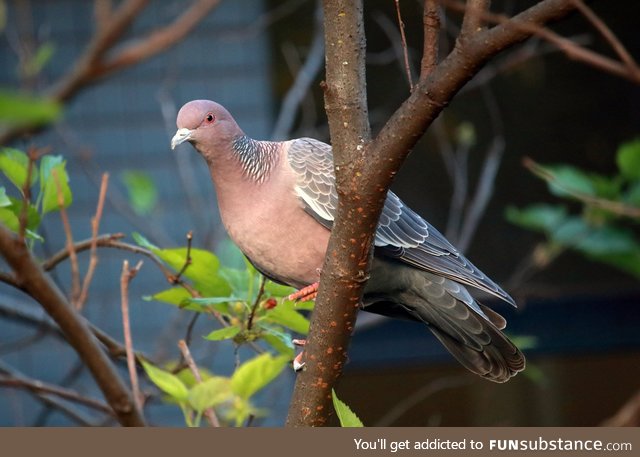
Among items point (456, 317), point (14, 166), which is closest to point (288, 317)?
point (14, 166)

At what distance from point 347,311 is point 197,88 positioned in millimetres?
3663

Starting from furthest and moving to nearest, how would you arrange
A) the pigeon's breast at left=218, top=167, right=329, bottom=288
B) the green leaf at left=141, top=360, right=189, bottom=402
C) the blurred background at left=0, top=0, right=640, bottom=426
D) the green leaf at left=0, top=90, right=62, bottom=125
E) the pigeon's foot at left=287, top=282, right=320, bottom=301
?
the blurred background at left=0, top=0, right=640, bottom=426, the pigeon's breast at left=218, top=167, right=329, bottom=288, the pigeon's foot at left=287, top=282, right=320, bottom=301, the green leaf at left=141, top=360, right=189, bottom=402, the green leaf at left=0, top=90, right=62, bottom=125

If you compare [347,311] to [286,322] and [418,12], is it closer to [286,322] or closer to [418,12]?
[286,322]

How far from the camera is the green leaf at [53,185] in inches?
59.0

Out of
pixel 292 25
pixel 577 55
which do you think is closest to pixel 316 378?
pixel 577 55

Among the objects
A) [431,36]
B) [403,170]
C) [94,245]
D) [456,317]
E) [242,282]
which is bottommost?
[403,170]

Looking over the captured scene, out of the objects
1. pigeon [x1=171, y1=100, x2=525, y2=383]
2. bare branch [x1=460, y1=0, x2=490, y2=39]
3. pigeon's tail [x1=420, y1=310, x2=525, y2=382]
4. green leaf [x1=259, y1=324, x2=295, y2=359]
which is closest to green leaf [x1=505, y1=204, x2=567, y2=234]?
pigeon [x1=171, y1=100, x2=525, y2=383]

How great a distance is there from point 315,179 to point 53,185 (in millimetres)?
628

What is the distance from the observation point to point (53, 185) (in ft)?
5.01

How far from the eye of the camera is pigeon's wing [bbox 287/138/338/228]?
194 centimetres

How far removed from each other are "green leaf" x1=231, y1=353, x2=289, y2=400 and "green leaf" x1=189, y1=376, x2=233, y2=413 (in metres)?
0.04

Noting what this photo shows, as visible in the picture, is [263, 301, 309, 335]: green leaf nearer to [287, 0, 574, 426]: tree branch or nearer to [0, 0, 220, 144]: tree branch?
[287, 0, 574, 426]: tree branch

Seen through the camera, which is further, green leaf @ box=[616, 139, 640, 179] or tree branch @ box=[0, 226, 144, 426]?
green leaf @ box=[616, 139, 640, 179]

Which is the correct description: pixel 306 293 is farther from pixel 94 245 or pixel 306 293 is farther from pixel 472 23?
pixel 472 23
